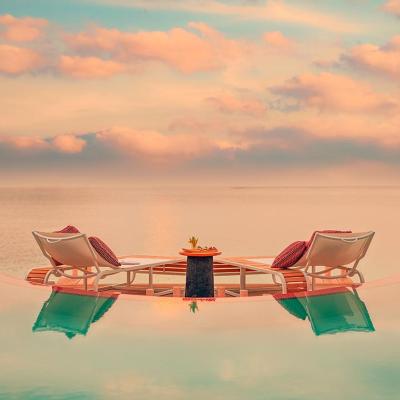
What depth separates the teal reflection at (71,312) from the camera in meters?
4.69

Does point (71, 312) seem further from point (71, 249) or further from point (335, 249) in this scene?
point (335, 249)

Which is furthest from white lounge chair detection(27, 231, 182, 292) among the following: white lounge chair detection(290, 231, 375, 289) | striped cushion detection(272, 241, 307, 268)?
white lounge chair detection(290, 231, 375, 289)

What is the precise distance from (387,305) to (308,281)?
1.08 meters

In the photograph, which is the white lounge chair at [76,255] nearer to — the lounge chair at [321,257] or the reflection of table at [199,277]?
the reflection of table at [199,277]

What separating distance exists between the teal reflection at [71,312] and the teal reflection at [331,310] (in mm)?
1288

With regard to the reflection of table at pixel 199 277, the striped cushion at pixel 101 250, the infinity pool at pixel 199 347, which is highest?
the striped cushion at pixel 101 250

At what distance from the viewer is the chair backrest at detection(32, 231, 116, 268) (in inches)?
241

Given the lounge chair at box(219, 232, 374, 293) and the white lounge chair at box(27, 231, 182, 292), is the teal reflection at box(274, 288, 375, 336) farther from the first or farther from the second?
the white lounge chair at box(27, 231, 182, 292)

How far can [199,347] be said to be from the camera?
14.0ft

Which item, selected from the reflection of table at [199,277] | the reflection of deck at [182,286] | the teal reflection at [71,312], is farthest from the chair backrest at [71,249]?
the reflection of table at [199,277]

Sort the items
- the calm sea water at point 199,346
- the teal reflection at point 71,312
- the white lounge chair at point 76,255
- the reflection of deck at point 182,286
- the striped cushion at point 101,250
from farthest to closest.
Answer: the reflection of deck at point 182,286, the striped cushion at point 101,250, the white lounge chair at point 76,255, the teal reflection at point 71,312, the calm sea water at point 199,346

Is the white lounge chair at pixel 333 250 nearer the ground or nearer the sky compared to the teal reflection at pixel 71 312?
nearer the sky

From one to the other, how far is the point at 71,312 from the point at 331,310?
180 cm

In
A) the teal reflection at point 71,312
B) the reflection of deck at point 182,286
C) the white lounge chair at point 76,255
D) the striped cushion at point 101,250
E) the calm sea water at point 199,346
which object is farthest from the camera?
the reflection of deck at point 182,286
